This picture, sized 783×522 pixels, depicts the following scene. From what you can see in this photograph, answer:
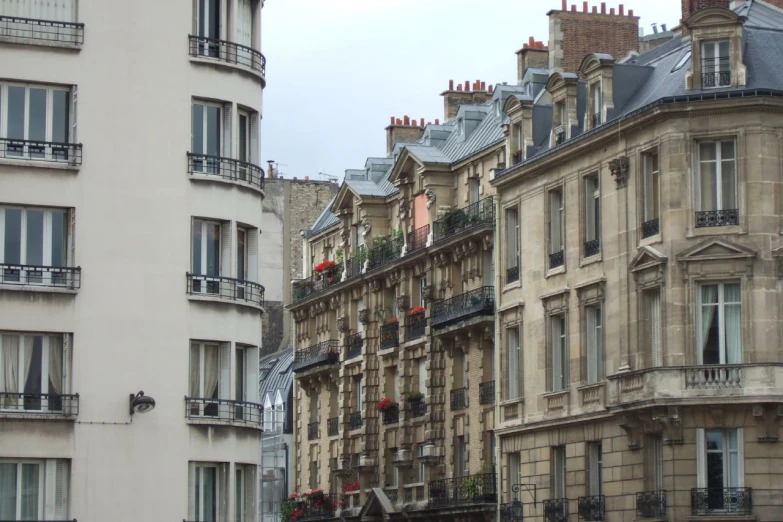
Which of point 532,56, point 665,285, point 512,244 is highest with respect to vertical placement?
point 532,56

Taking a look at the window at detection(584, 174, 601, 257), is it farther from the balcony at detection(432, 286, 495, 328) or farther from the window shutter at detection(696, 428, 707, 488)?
the balcony at detection(432, 286, 495, 328)

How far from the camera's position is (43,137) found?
45094 mm

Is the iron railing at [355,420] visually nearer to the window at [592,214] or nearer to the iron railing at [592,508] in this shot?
the iron railing at [592,508]

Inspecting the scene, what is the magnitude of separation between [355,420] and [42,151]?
118 feet

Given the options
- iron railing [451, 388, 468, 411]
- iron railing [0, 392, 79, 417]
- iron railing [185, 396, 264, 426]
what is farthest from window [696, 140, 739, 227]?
iron railing [0, 392, 79, 417]

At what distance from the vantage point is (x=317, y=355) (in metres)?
83.0

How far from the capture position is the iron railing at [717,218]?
53.1 metres

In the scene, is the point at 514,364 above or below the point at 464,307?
below

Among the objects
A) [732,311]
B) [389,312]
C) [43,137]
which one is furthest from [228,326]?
[389,312]

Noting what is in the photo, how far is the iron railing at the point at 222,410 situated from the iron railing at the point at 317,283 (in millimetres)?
35145

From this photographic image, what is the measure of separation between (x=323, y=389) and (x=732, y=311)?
33.3 meters

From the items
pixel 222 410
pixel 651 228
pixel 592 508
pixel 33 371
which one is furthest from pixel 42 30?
pixel 592 508

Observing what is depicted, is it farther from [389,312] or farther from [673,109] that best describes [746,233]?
[389,312]

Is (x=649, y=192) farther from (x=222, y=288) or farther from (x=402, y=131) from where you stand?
(x=402, y=131)
